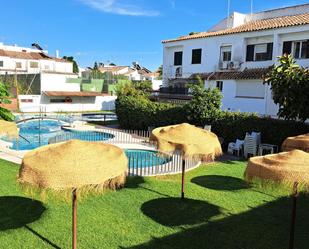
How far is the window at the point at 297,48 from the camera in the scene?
99.0 feet

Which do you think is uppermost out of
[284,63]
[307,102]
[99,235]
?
[284,63]

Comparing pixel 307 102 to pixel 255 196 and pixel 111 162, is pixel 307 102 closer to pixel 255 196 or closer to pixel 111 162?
pixel 255 196

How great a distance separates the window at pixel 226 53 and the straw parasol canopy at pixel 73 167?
31.6 metres

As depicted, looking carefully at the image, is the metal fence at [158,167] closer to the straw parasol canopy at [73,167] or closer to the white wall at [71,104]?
the straw parasol canopy at [73,167]

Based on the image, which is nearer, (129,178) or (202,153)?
(202,153)

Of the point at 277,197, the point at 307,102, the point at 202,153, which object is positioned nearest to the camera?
the point at 202,153

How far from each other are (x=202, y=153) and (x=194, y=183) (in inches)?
147

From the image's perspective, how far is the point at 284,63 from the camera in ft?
59.1

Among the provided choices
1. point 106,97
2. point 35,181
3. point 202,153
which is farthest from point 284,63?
point 106,97

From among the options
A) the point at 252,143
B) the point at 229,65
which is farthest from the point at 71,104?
the point at 252,143

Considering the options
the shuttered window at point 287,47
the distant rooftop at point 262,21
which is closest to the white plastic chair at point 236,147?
the shuttered window at point 287,47

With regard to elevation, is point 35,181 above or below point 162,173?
above

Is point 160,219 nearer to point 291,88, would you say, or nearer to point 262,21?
point 291,88

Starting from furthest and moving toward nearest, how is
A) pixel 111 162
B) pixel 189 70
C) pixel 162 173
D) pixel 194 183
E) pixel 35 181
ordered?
pixel 189 70
pixel 162 173
pixel 194 183
pixel 111 162
pixel 35 181
